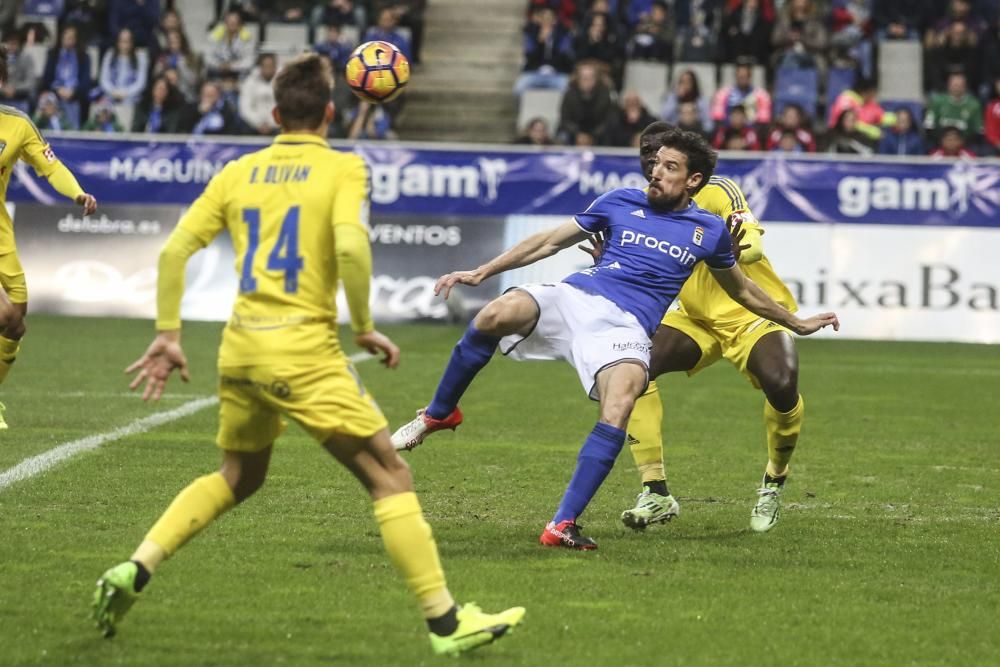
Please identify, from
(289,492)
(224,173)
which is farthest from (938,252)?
(224,173)

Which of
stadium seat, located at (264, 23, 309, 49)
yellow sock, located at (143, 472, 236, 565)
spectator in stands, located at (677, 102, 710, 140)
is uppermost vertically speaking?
stadium seat, located at (264, 23, 309, 49)

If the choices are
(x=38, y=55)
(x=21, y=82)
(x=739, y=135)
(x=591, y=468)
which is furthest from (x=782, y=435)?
(x=38, y=55)

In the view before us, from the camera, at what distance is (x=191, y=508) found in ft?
17.9

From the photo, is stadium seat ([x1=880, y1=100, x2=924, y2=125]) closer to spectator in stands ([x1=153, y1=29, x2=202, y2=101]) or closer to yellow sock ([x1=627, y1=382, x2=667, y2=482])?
spectator in stands ([x1=153, y1=29, x2=202, y2=101])

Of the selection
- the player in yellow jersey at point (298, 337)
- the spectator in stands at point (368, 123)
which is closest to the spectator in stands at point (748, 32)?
the spectator in stands at point (368, 123)

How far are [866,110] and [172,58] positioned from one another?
9718mm

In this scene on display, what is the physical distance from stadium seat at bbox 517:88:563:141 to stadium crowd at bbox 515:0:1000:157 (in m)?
0.15

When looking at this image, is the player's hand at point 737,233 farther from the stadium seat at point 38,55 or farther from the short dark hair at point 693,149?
the stadium seat at point 38,55

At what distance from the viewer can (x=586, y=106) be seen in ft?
70.5

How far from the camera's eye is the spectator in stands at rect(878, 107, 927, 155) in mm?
20422

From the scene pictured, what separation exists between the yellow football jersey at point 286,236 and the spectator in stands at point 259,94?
16370 millimetres

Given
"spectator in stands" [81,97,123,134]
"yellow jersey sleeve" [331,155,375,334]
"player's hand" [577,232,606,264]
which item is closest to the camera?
"yellow jersey sleeve" [331,155,375,334]

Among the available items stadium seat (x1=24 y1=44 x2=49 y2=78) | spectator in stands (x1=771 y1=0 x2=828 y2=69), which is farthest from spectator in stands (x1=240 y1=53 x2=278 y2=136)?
spectator in stands (x1=771 y1=0 x2=828 y2=69)

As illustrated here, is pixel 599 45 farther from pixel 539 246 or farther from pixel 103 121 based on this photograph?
pixel 539 246
